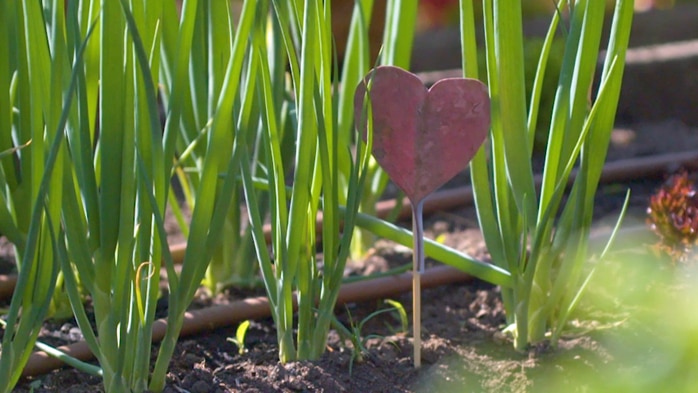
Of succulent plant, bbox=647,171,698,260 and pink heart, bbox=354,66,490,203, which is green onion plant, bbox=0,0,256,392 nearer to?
pink heart, bbox=354,66,490,203

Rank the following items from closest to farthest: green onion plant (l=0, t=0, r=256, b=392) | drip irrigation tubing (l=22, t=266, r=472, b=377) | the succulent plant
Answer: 1. green onion plant (l=0, t=0, r=256, b=392)
2. drip irrigation tubing (l=22, t=266, r=472, b=377)
3. the succulent plant

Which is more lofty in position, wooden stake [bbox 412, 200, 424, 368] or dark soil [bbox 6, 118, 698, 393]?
wooden stake [bbox 412, 200, 424, 368]

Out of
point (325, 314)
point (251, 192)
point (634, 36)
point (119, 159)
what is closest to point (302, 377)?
point (325, 314)

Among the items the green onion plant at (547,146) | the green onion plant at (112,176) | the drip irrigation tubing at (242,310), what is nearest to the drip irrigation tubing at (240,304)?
the drip irrigation tubing at (242,310)

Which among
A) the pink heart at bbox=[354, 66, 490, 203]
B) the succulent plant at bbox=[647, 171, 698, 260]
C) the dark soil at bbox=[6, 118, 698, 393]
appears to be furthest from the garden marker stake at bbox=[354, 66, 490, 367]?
the succulent plant at bbox=[647, 171, 698, 260]

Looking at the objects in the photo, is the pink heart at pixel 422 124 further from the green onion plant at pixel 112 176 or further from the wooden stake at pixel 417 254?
the green onion plant at pixel 112 176

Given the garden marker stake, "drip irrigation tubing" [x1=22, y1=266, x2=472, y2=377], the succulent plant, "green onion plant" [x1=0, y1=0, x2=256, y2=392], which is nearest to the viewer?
"green onion plant" [x1=0, y1=0, x2=256, y2=392]

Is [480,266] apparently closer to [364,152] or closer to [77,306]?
[364,152]

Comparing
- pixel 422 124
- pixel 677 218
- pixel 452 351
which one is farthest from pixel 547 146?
pixel 677 218
